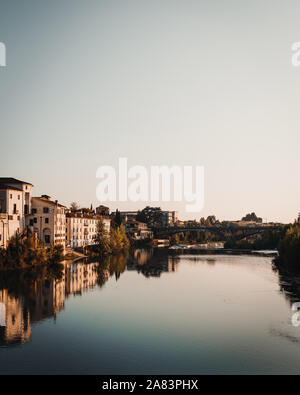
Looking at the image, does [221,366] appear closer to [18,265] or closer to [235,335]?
[235,335]

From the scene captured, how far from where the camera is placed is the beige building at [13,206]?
7200 centimetres

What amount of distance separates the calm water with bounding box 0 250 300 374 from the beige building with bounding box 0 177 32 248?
14.2 m

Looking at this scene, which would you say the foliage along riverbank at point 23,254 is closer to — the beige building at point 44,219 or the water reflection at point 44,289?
the water reflection at point 44,289

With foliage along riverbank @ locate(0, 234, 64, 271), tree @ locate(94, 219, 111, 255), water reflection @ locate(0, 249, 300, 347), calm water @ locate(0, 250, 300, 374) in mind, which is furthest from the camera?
tree @ locate(94, 219, 111, 255)

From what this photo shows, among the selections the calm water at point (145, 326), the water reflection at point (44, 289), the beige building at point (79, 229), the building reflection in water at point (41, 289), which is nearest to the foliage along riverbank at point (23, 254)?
the water reflection at point (44, 289)

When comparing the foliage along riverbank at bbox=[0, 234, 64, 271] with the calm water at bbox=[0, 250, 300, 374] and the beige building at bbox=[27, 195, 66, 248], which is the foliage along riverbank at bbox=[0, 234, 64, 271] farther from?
the calm water at bbox=[0, 250, 300, 374]

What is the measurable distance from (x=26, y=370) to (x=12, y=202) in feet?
180

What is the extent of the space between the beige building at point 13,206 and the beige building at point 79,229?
2534 centimetres

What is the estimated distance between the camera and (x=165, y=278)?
66188 millimetres

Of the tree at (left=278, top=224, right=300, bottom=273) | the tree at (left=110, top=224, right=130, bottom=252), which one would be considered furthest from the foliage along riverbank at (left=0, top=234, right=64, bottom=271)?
the tree at (left=278, top=224, right=300, bottom=273)

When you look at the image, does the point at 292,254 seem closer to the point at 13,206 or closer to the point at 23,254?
the point at 23,254

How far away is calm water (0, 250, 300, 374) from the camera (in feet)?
82.8

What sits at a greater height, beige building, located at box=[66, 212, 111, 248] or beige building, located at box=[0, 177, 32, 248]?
beige building, located at box=[0, 177, 32, 248]

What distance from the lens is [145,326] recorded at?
34.4m
